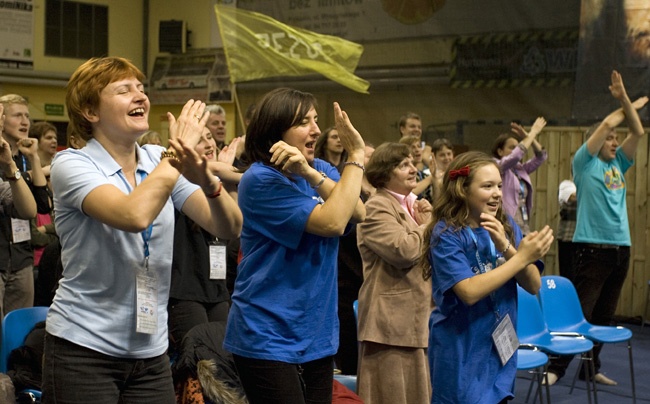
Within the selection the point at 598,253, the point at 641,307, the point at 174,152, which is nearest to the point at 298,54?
the point at 598,253

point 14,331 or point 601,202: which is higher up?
point 601,202

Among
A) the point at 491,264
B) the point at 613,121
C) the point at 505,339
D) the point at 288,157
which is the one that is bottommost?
the point at 505,339

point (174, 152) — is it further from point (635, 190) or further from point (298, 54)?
point (635, 190)

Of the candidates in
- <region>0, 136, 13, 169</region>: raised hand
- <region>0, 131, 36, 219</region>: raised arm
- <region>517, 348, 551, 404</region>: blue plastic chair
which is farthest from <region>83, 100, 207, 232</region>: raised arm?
<region>517, 348, 551, 404</region>: blue plastic chair

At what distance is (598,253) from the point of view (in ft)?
20.6

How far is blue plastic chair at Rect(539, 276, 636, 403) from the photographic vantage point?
556cm

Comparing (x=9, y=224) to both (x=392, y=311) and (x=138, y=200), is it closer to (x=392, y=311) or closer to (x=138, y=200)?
(x=392, y=311)

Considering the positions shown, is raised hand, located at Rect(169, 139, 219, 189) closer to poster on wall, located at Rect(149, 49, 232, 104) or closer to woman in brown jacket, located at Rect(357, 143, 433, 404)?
woman in brown jacket, located at Rect(357, 143, 433, 404)

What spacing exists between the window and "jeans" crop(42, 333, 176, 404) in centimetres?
1325

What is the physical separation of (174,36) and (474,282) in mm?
12647

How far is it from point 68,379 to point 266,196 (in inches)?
33.5

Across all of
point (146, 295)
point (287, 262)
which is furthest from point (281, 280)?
point (146, 295)

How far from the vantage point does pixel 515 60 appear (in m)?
9.37

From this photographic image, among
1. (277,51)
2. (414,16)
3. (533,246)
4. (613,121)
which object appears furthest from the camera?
(414,16)
